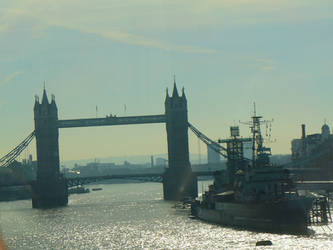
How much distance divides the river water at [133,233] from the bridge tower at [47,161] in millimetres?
33229

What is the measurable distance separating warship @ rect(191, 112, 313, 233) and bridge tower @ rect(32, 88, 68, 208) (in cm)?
5686

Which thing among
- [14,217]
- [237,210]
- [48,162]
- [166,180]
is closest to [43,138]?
[48,162]

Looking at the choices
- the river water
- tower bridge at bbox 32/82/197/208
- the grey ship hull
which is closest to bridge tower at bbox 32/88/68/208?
tower bridge at bbox 32/82/197/208

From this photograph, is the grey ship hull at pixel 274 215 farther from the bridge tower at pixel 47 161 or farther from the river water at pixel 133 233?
the bridge tower at pixel 47 161

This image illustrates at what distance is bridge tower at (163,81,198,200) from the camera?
536 feet

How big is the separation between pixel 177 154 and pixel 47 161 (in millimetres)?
28509

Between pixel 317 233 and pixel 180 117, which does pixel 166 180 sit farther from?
pixel 317 233

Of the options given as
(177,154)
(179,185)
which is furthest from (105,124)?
(179,185)

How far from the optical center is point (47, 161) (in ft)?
557

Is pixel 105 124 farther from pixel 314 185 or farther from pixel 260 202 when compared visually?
pixel 260 202

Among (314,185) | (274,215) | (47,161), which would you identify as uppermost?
(47,161)

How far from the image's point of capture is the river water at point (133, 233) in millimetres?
73938

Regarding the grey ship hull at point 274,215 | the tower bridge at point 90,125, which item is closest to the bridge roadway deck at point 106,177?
the tower bridge at point 90,125

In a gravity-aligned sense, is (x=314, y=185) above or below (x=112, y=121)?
below
